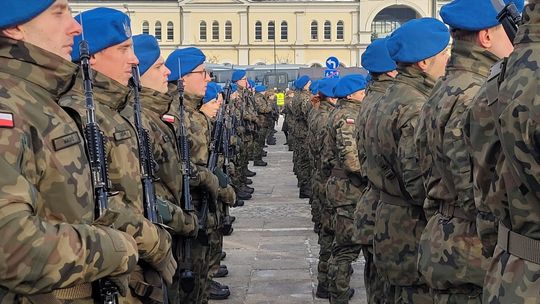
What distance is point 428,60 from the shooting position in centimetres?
463

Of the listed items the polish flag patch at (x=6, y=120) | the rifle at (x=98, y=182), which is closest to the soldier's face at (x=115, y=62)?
the rifle at (x=98, y=182)

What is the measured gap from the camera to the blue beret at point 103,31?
376 centimetres

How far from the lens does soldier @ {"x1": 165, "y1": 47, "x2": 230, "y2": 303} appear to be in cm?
561

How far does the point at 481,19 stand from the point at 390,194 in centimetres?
139

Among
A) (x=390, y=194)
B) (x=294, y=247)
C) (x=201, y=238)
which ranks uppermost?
(x=390, y=194)

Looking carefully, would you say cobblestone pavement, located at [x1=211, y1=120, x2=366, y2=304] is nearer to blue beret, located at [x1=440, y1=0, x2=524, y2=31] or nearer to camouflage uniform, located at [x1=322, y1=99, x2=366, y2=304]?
camouflage uniform, located at [x1=322, y1=99, x2=366, y2=304]

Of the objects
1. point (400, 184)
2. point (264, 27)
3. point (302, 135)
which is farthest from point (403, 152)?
point (264, 27)

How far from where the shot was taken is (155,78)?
16.3ft

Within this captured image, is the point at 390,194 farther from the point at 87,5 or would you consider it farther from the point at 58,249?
the point at 87,5

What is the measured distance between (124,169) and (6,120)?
101 centimetres

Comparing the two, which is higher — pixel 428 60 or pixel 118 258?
pixel 428 60

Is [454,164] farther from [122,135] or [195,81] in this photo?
[195,81]

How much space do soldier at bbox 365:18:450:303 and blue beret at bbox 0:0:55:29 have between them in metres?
2.25

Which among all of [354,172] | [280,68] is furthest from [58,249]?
[280,68]
